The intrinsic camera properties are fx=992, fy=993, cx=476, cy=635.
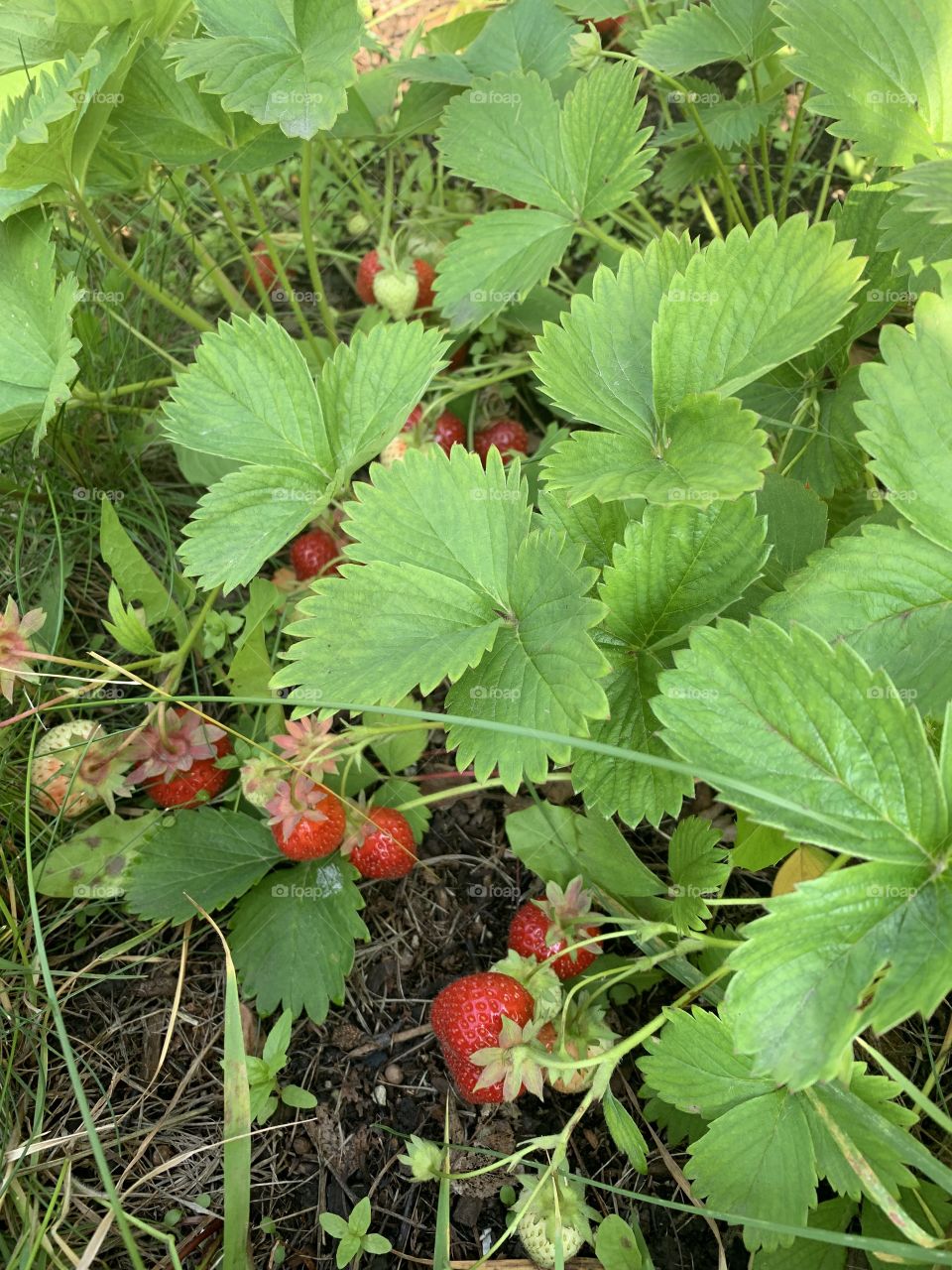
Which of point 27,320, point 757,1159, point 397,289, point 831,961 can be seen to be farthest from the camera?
point 397,289

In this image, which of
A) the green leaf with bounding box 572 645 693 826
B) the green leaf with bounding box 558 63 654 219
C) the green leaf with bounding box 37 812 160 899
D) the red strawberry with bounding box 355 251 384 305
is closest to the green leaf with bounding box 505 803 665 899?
the green leaf with bounding box 572 645 693 826

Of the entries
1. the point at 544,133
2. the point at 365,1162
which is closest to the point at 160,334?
the point at 544,133

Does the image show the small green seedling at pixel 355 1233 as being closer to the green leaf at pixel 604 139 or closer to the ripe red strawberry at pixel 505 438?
the ripe red strawberry at pixel 505 438

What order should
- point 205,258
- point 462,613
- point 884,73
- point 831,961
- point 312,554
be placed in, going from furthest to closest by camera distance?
point 205,258 → point 312,554 → point 884,73 → point 462,613 → point 831,961

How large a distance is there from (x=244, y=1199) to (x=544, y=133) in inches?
61.5

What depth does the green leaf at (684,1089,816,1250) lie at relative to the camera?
1.08m

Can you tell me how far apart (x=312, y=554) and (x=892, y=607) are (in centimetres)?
98

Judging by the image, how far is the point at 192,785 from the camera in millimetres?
1528

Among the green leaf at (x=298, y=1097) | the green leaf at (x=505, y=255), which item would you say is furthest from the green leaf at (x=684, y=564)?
the green leaf at (x=298, y=1097)

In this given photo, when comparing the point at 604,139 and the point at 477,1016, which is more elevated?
the point at 604,139

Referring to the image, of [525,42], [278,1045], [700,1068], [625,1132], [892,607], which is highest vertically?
[525,42]

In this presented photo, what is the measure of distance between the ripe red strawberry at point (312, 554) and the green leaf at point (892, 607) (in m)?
0.86

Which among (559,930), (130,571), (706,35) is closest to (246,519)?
(130,571)

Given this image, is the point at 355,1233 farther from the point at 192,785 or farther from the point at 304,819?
the point at 192,785
